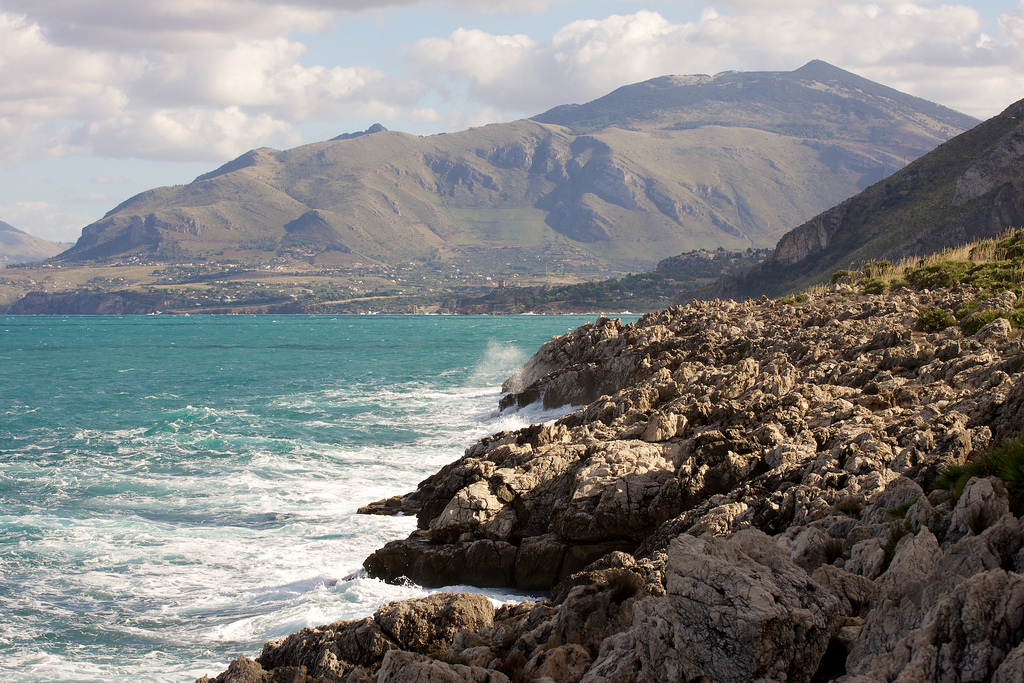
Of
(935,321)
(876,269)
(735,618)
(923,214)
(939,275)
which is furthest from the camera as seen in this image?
(923,214)

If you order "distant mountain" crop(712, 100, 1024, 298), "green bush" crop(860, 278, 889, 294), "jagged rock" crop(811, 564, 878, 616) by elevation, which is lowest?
"jagged rock" crop(811, 564, 878, 616)

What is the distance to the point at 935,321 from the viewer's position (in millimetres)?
21391

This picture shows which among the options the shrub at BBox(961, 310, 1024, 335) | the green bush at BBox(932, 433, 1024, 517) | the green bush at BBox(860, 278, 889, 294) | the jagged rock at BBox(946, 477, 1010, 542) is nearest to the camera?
the jagged rock at BBox(946, 477, 1010, 542)

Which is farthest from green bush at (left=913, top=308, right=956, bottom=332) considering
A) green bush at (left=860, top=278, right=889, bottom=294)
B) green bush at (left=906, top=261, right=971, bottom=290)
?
green bush at (left=860, top=278, right=889, bottom=294)

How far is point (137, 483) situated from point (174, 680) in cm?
1450

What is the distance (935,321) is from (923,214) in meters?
60.3

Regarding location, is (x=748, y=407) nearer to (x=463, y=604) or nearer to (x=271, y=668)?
(x=463, y=604)

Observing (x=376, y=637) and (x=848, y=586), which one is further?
(x=376, y=637)

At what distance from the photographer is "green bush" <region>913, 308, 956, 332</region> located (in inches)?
828

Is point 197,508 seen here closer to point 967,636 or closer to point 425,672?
point 425,672

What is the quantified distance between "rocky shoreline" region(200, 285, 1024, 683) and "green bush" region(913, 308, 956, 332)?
100 centimetres

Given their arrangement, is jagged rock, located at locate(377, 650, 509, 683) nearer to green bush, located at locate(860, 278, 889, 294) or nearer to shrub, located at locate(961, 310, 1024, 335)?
shrub, located at locate(961, 310, 1024, 335)

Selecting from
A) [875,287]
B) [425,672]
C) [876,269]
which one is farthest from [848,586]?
[876,269]

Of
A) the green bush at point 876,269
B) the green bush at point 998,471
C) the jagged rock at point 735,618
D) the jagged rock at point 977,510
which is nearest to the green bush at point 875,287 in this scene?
the green bush at point 876,269
